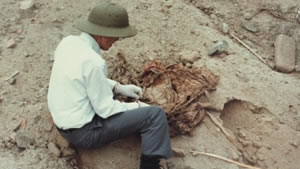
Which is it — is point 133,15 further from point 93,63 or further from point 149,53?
point 93,63

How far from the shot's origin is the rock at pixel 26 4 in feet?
14.2

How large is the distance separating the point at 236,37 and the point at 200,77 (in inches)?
42.3

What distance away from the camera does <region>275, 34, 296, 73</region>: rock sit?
421 cm

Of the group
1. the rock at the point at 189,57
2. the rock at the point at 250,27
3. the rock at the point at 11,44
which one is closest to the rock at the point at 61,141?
the rock at the point at 11,44

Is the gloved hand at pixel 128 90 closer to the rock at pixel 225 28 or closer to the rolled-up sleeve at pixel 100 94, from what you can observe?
the rolled-up sleeve at pixel 100 94

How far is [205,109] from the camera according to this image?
11.6ft

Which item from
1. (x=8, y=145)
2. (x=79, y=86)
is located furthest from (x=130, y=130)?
(x=8, y=145)

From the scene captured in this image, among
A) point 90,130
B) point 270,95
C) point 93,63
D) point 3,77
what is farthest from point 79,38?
point 270,95

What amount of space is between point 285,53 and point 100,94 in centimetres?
253

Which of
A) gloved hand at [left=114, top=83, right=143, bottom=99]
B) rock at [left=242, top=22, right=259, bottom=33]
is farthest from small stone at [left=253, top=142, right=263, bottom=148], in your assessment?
rock at [left=242, top=22, right=259, bottom=33]

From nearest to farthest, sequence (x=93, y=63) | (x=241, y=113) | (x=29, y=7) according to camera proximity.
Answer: (x=93, y=63), (x=241, y=113), (x=29, y=7)

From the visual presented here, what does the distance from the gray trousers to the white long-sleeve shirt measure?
72mm

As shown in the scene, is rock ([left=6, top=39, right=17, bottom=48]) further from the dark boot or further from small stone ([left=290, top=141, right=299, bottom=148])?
small stone ([left=290, top=141, right=299, bottom=148])

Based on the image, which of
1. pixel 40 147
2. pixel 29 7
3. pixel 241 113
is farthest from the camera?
pixel 29 7
